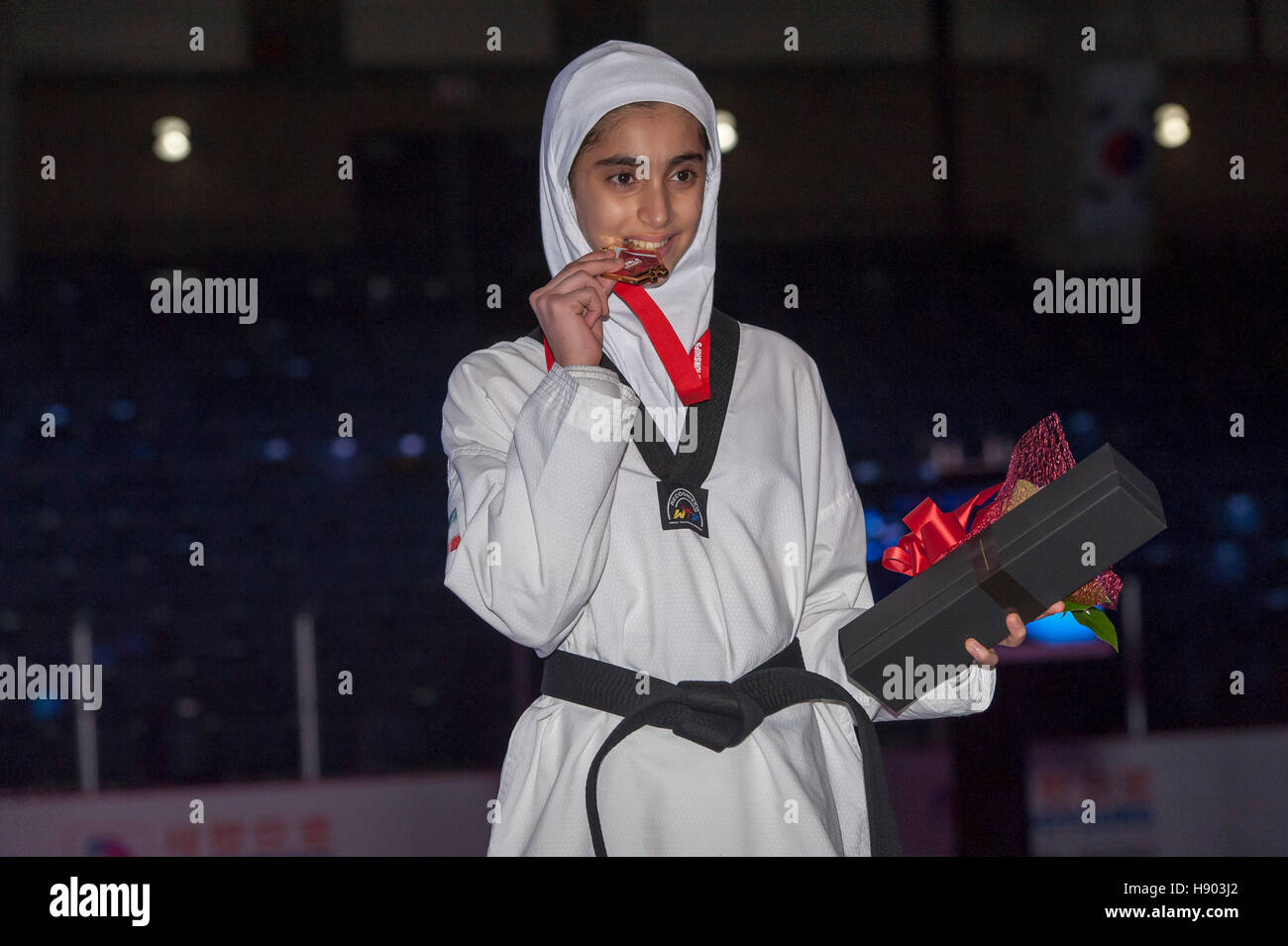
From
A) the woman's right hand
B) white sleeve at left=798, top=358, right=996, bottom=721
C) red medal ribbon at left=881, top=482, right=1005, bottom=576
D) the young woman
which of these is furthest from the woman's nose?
red medal ribbon at left=881, top=482, right=1005, bottom=576

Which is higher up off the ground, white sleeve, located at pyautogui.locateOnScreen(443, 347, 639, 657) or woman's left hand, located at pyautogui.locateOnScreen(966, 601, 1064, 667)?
white sleeve, located at pyautogui.locateOnScreen(443, 347, 639, 657)

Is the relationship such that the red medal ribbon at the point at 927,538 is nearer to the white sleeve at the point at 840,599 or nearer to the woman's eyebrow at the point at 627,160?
the white sleeve at the point at 840,599

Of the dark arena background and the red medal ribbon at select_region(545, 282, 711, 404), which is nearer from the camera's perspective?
the red medal ribbon at select_region(545, 282, 711, 404)

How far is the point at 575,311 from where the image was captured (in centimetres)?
101

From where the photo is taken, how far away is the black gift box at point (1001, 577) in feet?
3.32

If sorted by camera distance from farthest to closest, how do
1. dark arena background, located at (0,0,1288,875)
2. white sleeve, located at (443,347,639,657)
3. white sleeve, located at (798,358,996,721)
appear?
dark arena background, located at (0,0,1288,875) → white sleeve, located at (798,358,996,721) → white sleeve, located at (443,347,639,657)

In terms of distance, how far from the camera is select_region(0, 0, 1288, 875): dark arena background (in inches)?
132

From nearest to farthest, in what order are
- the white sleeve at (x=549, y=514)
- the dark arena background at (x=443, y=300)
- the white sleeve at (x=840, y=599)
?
1. the white sleeve at (x=549, y=514)
2. the white sleeve at (x=840, y=599)
3. the dark arena background at (x=443, y=300)

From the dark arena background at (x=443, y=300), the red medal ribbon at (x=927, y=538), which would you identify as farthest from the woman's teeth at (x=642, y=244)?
the dark arena background at (x=443, y=300)

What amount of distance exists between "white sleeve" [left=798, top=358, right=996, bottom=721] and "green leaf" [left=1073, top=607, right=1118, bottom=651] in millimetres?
102

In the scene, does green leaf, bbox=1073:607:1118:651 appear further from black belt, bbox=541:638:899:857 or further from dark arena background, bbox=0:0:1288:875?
dark arena background, bbox=0:0:1288:875

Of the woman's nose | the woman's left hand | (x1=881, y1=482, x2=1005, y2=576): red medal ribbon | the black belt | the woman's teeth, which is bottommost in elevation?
the black belt

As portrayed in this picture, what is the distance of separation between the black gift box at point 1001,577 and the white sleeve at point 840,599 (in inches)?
1.1
